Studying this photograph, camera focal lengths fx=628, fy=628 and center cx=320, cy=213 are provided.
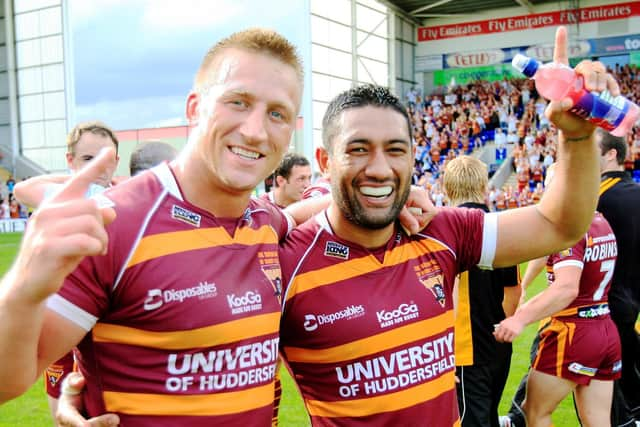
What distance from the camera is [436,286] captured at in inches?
93.0

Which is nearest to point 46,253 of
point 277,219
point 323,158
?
point 277,219

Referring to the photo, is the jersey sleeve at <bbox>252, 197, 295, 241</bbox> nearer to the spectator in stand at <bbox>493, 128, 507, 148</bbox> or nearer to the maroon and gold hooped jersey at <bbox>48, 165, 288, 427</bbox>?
the maroon and gold hooped jersey at <bbox>48, 165, 288, 427</bbox>

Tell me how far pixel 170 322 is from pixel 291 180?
14.9ft

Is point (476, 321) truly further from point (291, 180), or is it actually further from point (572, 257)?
point (291, 180)

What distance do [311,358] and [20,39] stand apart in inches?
1327

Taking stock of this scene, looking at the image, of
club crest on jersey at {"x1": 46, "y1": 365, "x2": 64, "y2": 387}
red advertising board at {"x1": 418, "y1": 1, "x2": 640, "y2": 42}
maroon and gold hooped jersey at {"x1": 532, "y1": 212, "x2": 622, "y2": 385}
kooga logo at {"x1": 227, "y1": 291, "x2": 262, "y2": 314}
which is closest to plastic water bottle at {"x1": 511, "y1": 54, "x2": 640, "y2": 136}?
kooga logo at {"x1": 227, "y1": 291, "x2": 262, "y2": 314}

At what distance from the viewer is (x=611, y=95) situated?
1916 mm

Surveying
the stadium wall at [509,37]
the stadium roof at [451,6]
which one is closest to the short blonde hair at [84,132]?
the stadium roof at [451,6]

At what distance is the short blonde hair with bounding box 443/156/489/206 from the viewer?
4.08m

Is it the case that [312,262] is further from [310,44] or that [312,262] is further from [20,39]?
[20,39]

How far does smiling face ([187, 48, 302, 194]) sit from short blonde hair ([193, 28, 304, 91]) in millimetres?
21

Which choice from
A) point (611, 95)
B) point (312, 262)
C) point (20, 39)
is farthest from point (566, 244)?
point (20, 39)

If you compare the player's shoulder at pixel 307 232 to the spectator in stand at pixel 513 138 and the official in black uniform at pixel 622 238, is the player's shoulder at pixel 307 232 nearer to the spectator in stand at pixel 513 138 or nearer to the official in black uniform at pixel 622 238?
the official in black uniform at pixel 622 238

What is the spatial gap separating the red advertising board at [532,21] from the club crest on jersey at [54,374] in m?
27.9
